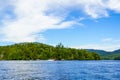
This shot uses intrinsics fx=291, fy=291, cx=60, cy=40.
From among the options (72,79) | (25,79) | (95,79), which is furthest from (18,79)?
(95,79)

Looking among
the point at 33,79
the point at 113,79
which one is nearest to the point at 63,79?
the point at 33,79

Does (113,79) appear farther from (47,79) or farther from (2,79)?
(2,79)

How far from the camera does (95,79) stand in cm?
6825

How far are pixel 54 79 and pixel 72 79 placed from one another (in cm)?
421

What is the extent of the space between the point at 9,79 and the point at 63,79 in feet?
41.2

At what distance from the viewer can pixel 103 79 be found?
226 ft

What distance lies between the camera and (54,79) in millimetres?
68062

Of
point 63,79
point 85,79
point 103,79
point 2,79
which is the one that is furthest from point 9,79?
point 103,79

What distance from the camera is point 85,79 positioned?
2675 inches

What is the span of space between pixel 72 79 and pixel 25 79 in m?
10.9

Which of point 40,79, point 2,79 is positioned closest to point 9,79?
point 2,79

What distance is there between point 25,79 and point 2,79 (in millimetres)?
5436

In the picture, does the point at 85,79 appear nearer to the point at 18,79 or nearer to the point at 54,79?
the point at 54,79

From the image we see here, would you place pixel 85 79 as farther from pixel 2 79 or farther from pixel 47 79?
pixel 2 79
